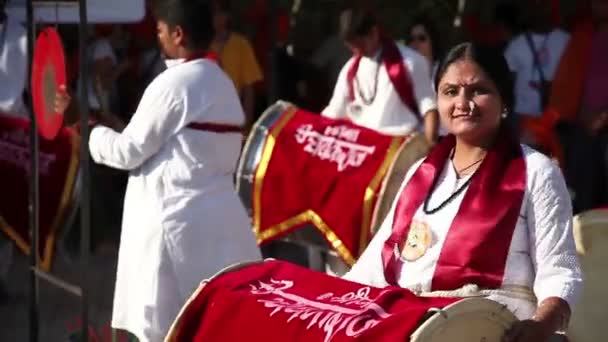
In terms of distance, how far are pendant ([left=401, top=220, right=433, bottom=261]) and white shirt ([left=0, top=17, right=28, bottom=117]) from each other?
158 inches

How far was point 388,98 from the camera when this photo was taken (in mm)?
7480

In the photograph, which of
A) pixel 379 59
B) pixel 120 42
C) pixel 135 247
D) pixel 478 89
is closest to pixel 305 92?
pixel 120 42

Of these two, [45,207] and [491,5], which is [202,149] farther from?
[491,5]

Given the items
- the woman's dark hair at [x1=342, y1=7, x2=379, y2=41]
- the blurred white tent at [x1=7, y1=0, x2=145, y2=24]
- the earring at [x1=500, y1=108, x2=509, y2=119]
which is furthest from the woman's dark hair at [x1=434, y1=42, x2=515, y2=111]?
the woman's dark hair at [x1=342, y1=7, x2=379, y2=41]

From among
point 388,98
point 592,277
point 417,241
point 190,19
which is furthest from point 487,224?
point 388,98

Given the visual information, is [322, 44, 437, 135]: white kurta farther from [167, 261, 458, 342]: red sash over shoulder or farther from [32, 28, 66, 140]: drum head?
[167, 261, 458, 342]: red sash over shoulder

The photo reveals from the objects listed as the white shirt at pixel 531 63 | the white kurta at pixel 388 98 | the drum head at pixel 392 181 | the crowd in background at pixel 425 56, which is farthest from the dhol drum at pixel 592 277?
the white shirt at pixel 531 63

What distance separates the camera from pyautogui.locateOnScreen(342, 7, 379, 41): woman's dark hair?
7.52 metres

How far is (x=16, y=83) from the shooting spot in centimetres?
775

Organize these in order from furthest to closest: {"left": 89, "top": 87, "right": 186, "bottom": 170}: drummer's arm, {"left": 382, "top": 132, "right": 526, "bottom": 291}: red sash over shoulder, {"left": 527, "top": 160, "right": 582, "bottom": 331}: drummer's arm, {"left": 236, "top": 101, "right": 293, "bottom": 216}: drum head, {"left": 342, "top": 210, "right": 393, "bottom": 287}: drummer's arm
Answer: {"left": 236, "top": 101, "right": 293, "bottom": 216}: drum head
{"left": 89, "top": 87, "right": 186, "bottom": 170}: drummer's arm
{"left": 342, "top": 210, "right": 393, "bottom": 287}: drummer's arm
{"left": 382, "top": 132, "right": 526, "bottom": 291}: red sash over shoulder
{"left": 527, "top": 160, "right": 582, "bottom": 331}: drummer's arm

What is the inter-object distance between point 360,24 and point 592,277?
11.0 feet

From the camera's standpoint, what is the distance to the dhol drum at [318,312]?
11.3 feet

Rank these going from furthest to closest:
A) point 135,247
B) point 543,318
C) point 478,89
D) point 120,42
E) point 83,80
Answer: point 120,42 → point 135,247 → point 83,80 → point 478,89 → point 543,318

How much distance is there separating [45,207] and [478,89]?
3777 mm
